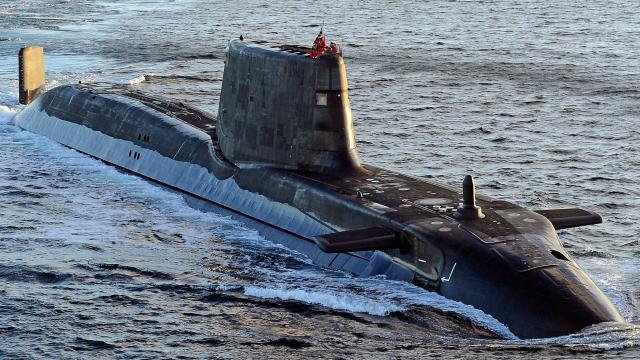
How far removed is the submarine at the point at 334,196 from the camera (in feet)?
75.2

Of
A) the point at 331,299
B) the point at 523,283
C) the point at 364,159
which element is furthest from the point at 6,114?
the point at 523,283

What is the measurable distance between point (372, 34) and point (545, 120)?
2750 centimetres

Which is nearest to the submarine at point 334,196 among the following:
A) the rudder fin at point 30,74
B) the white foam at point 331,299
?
the white foam at point 331,299

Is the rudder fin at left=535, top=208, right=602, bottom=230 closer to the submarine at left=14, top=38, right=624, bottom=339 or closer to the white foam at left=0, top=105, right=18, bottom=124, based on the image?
the submarine at left=14, top=38, right=624, bottom=339

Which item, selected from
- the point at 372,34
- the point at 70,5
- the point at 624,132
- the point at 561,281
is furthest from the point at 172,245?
the point at 70,5

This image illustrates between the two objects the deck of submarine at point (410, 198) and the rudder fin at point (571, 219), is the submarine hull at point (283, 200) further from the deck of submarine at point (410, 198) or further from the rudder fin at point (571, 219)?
the rudder fin at point (571, 219)

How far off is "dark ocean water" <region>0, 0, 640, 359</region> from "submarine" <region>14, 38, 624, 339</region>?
0.47 metres

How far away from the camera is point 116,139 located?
127 ft

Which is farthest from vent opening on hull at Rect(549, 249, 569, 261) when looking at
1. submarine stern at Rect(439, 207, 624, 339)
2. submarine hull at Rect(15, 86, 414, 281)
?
submarine hull at Rect(15, 86, 414, 281)

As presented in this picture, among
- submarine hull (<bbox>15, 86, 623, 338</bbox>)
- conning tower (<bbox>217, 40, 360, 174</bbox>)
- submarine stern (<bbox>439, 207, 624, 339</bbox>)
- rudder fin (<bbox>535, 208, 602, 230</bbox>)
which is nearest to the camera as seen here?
submarine stern (<bbox>439, 207, 624, 339</bbox>)

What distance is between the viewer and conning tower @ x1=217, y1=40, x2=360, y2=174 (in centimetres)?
2897

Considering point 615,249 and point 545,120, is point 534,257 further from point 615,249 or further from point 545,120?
point 545,120

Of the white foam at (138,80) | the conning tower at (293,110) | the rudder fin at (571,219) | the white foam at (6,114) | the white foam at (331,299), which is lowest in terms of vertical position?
the white foam at (6,114)

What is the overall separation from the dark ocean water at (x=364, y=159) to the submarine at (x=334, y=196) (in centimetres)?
47
